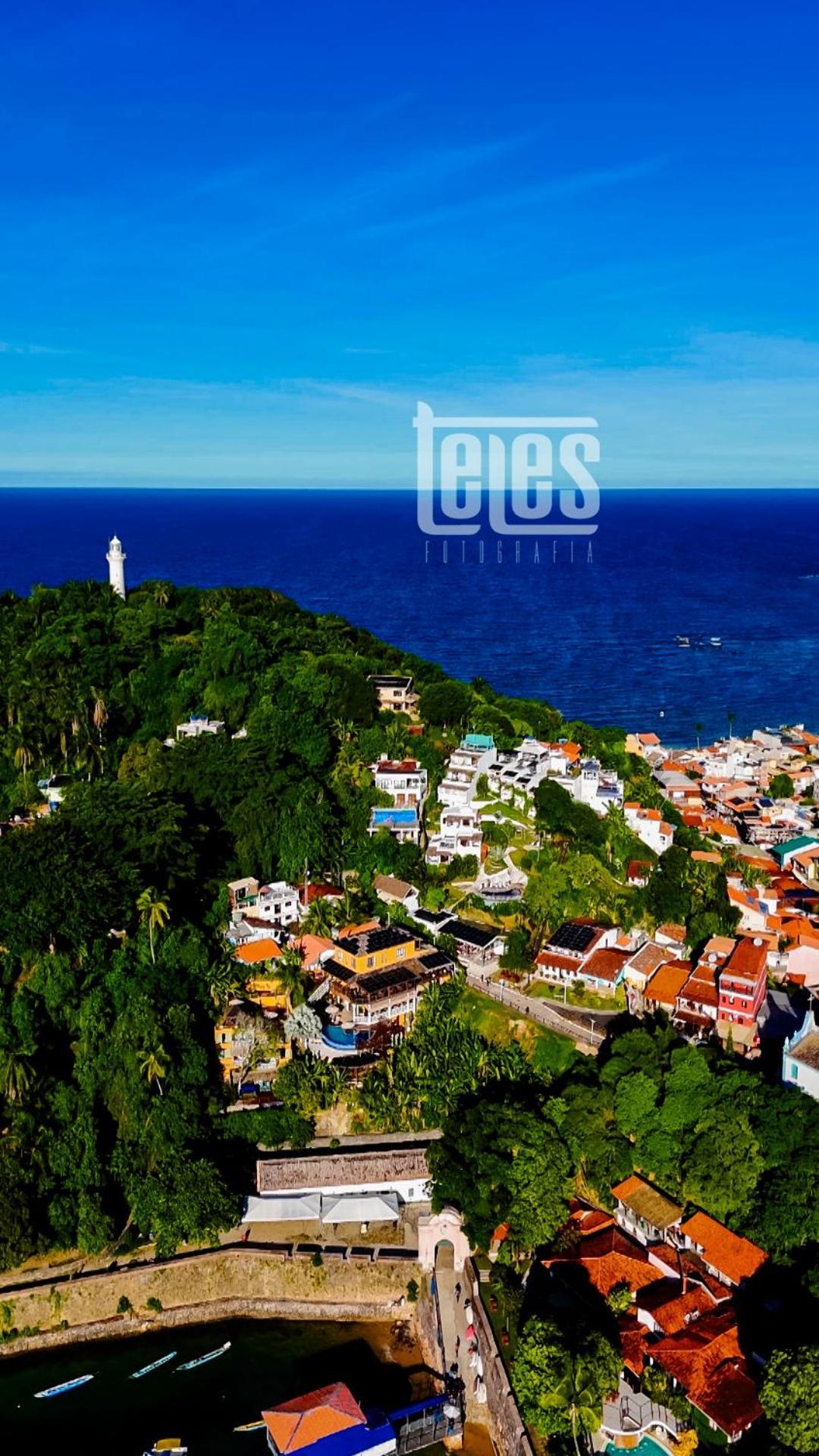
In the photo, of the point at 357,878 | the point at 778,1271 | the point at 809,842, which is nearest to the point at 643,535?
the point at 809,842

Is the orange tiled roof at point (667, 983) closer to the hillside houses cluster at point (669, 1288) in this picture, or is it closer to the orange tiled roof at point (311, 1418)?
the hillside houses cluster at point (669, 1288)

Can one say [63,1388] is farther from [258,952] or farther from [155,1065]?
[258,952]

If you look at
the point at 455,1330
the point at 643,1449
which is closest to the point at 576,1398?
the point at 643,1449

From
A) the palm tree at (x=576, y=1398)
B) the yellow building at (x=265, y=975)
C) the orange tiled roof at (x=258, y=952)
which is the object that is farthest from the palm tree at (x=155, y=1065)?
the palm tree at (x=576, y=1398)

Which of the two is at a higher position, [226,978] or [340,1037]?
[226,978]

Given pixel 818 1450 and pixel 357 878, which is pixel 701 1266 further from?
pixel 357 878

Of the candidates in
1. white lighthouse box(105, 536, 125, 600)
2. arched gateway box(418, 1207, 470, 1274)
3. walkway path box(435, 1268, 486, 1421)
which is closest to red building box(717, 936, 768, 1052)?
arched gateway box(418, 1207, 470, 1274)
